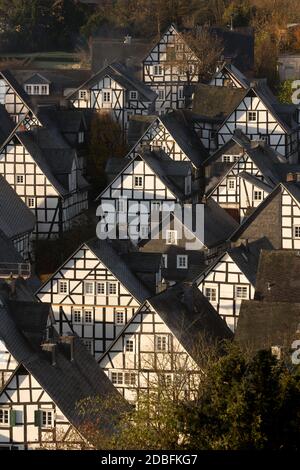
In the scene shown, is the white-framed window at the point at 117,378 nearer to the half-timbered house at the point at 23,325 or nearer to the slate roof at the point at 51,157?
the half-timbered house at the point at 23,325

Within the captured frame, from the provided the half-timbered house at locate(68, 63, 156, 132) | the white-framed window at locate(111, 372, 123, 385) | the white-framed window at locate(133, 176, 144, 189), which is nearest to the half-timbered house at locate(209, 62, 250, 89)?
the half-timbered house at locate(68, 63, 156, 132)

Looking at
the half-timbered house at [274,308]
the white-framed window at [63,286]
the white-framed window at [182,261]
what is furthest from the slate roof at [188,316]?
the white-framed window at [182,261]

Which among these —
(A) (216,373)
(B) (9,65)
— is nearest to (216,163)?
(B) (9,65)

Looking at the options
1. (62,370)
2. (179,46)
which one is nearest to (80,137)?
(179,46)

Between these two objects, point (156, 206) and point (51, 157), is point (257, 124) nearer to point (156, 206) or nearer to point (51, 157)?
point (156, 206)

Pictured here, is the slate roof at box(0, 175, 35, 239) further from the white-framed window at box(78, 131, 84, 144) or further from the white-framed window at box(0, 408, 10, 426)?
the white-framed window at box(0, 408, 10, 426)
